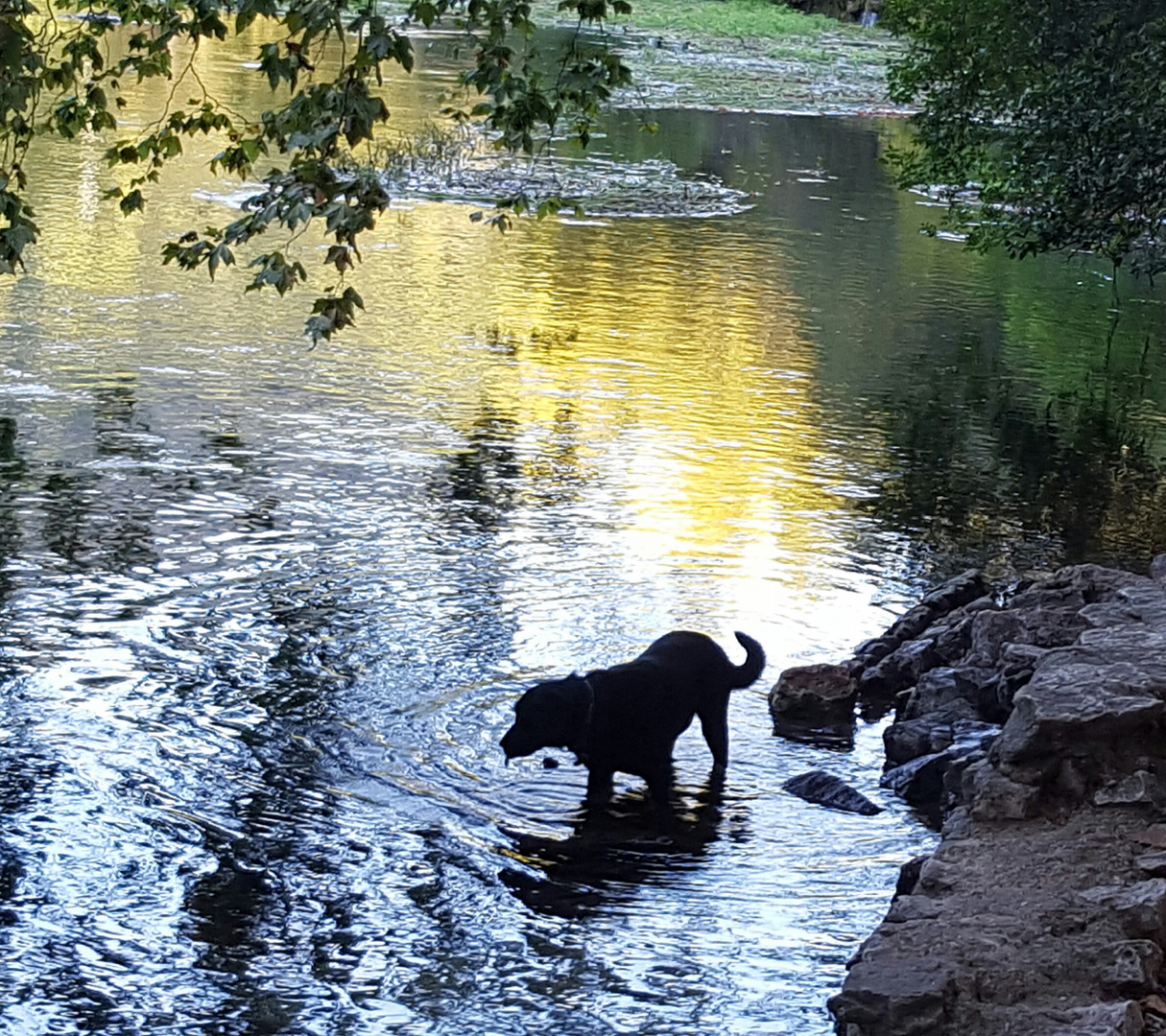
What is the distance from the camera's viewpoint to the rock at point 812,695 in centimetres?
1027

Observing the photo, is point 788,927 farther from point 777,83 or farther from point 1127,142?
point 777,83

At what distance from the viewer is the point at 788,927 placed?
789 centimetres

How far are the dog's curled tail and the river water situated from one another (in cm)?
50

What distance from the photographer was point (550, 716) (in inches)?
332

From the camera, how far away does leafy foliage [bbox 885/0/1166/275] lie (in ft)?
56.4

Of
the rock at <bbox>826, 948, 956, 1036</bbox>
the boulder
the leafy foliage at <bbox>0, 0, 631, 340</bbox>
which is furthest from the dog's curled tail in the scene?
the rock at <bbox>826, 948, 956, 1036</bbox>

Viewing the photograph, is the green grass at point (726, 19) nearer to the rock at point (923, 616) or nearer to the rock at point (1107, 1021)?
the rock at point (923, 616)

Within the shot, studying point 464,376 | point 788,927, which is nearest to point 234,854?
point 788,927

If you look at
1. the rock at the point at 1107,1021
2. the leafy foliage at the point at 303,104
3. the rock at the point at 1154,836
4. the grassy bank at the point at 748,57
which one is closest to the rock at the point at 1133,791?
the rock at the point at 1154,836

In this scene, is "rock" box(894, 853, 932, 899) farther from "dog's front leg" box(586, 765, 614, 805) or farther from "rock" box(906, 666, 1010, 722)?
"rock" box(906, 666, 1010, 722)

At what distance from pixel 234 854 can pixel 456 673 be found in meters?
2.48

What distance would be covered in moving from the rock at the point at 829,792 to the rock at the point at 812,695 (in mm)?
874

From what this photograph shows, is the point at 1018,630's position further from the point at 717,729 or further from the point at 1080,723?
the point at 1080,723

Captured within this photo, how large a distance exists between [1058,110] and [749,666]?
10.1 meters
